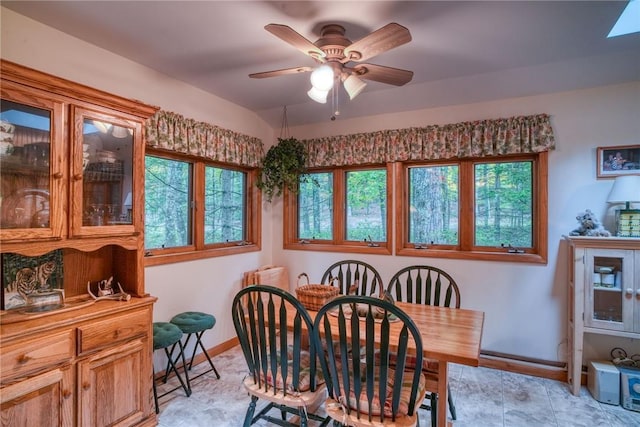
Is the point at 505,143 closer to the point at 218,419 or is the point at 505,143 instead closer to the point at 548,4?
the point at 548,4

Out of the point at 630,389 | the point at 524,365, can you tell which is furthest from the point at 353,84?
the point at 630,389

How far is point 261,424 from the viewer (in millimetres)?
2223

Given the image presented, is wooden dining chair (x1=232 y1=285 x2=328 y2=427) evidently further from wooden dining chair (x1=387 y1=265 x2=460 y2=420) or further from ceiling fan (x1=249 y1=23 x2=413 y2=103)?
ceiling fan (x1=249 y1=23 x2=413 y2=103)

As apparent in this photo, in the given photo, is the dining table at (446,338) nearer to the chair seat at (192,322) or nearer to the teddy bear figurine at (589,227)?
the chair seat at (192,322)

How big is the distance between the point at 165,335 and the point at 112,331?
1.59 feet

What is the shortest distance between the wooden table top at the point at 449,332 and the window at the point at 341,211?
132cm

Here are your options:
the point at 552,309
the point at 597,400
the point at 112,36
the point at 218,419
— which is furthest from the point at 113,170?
the point at 597,400

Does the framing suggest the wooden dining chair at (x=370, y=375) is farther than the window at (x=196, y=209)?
No

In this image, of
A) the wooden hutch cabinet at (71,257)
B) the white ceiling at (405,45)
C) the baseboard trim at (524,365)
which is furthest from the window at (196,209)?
the baseboard trim at (524,365)

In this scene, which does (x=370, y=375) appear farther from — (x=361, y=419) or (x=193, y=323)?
(x=193, y=323)

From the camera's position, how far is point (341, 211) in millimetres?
3896

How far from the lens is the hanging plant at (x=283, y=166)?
12.3ft

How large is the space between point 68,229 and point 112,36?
1.34 m

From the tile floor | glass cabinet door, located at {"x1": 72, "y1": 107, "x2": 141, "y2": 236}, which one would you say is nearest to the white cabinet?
the tile floor
